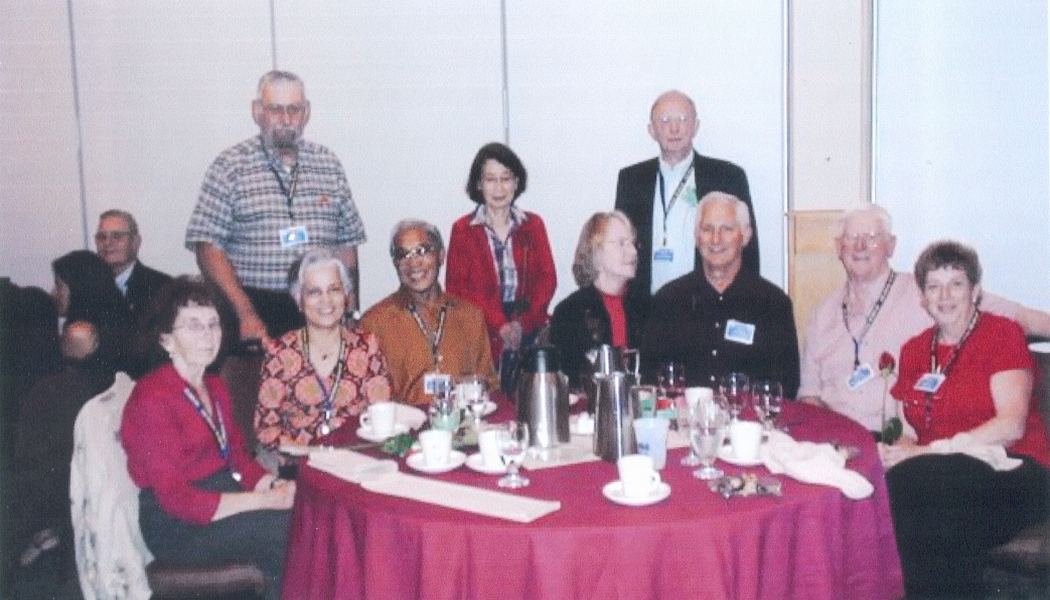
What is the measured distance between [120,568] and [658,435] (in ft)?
4.45

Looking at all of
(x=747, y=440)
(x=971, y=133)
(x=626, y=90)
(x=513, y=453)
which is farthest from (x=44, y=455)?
(x=971, y=133)

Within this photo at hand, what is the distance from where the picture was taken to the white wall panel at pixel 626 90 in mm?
5184

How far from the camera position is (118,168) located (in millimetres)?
5336

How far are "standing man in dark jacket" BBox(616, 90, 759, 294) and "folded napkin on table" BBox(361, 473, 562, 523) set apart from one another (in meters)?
2.43

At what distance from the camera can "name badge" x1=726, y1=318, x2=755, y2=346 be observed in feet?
11.8

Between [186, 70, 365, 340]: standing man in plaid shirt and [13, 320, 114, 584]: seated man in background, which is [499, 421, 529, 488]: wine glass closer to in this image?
[13, 320, 114, 584]: seated man in background

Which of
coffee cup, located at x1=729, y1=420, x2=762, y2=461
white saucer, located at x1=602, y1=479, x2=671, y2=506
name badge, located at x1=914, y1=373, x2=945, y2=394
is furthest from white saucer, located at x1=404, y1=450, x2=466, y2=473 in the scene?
name badge, located at x1=914, y1=373, x2=945, y2=394

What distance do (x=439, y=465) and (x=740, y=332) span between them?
162 centimetres

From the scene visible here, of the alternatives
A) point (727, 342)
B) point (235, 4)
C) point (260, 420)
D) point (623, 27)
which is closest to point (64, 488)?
point (260, 420)

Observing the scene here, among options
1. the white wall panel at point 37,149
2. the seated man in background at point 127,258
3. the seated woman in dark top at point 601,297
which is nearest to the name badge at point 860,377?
the seated woman in dark top at point 601,297

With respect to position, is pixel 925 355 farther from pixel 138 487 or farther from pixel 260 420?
pixel 138 487

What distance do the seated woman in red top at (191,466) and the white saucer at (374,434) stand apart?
0.24 meters

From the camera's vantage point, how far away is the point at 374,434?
271cm

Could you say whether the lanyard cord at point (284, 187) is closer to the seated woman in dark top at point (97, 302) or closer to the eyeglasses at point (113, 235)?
the seated woman in dark top at point (97, 302)
